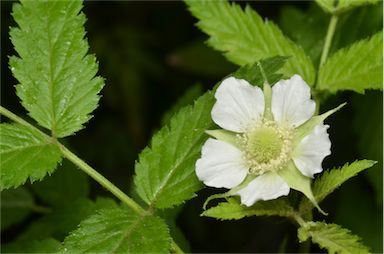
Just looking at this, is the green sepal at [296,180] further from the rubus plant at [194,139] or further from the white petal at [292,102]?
the white petal at [292,102]

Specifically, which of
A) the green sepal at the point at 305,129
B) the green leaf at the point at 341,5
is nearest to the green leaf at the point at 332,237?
the green sepal at the point at 305,129

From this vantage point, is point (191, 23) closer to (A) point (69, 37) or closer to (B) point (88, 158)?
(B) point (88, 158)

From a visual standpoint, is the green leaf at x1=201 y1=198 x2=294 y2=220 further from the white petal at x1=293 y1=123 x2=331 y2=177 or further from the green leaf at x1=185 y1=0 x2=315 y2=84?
the green leaf at x1=185 y1=0 x2=315 y2=84

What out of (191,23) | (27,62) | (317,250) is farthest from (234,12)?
(191,23)

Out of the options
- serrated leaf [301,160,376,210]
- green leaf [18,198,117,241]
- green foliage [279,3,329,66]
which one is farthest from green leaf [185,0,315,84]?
green leaf [18,198,117,241]

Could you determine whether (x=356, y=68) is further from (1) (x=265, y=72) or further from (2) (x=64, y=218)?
(2) (x=64, y=218)

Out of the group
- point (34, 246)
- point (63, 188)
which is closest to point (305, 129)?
point (34, 246)
